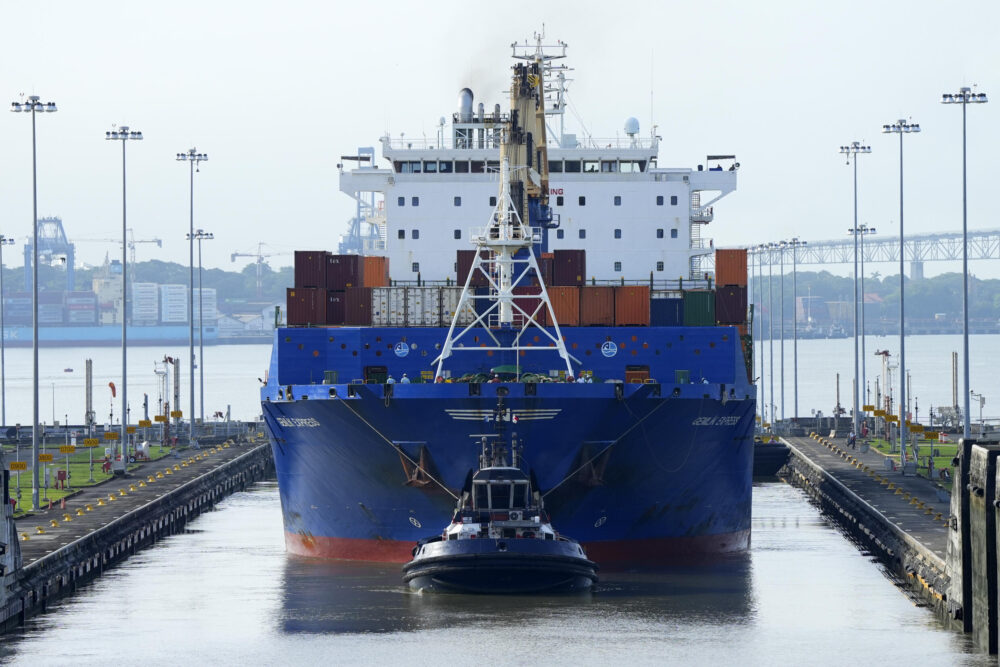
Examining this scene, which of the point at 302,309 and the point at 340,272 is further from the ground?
the point at 340,272

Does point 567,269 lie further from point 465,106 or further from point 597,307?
point 465,106

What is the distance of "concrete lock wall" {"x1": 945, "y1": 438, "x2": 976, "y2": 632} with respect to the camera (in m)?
45.3

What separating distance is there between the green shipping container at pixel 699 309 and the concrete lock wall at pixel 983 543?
56.1 ft

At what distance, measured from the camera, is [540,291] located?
61.0 metres

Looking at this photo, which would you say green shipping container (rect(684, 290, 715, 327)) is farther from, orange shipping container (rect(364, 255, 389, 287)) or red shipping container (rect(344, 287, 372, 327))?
orange shipping container (rect(364, 255, 389, 287))

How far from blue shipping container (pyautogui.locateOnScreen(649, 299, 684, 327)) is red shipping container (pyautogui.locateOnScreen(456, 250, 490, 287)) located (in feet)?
18.6

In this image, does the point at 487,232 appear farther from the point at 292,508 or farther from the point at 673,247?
the point at 673,247

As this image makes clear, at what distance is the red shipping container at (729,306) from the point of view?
62.8 m

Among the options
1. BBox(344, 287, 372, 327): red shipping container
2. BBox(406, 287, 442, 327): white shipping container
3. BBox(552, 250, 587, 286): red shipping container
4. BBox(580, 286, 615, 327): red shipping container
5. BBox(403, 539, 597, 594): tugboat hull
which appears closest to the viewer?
BBox(403, 539, 597, 594): tugboat hull

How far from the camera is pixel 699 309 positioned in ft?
202

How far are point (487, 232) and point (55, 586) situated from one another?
16481 mm

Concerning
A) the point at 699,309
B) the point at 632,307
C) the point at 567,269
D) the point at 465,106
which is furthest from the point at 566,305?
the point at 465,106

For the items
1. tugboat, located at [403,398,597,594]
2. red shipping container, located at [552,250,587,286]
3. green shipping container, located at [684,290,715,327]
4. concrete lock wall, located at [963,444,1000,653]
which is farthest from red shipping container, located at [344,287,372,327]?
concrete lock wall, located at [963,444,1000,653]

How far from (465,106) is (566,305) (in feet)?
57.8
